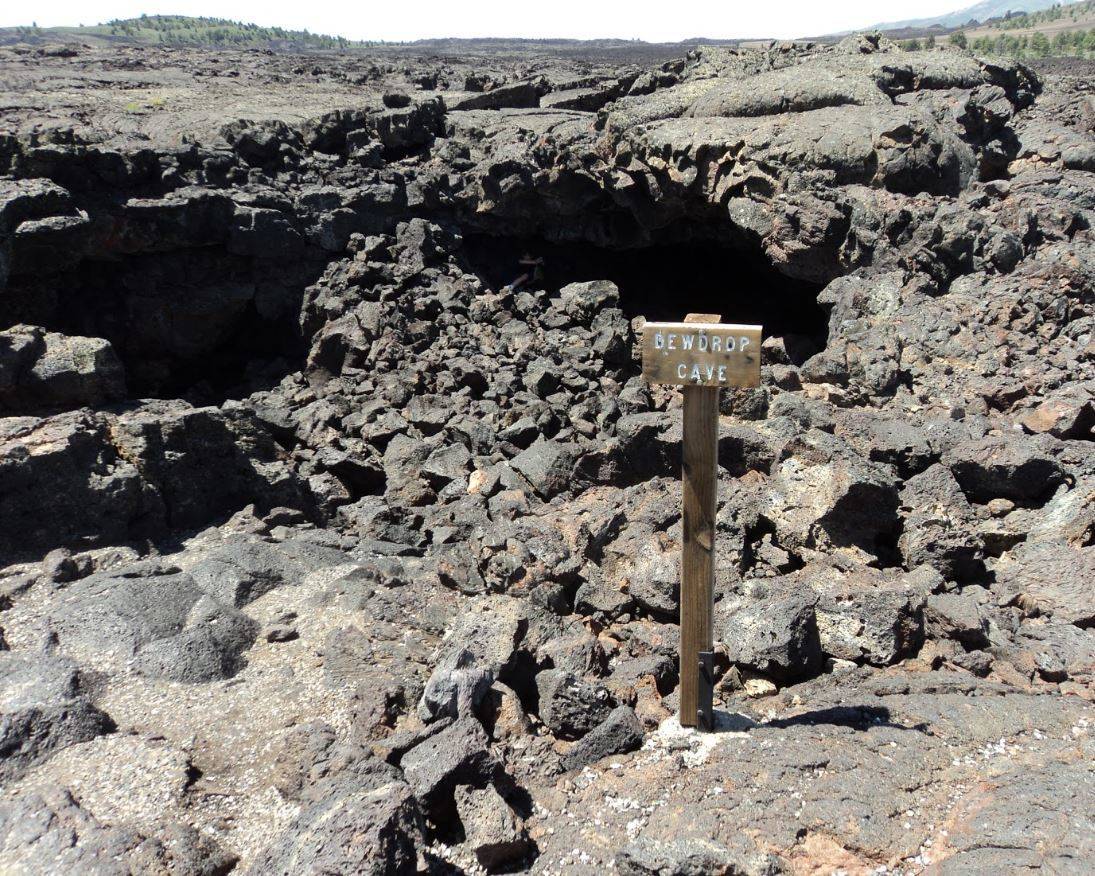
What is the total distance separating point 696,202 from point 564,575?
28.7 ft

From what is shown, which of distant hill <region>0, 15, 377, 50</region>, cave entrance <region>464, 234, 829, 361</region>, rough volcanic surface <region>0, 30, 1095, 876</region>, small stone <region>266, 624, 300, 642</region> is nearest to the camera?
rough volcanic surface <region>0, 30, 1095, 876</region>

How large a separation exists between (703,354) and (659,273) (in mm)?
12355

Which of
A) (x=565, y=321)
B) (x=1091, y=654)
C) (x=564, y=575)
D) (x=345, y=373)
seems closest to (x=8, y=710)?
(x=564, y=575)

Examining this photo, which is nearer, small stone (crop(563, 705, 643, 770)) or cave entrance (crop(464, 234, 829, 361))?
small stone (crop(563, 705, 643, 770))

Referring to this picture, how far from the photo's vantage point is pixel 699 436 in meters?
4.23

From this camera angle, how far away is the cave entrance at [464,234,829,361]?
49.5 ft

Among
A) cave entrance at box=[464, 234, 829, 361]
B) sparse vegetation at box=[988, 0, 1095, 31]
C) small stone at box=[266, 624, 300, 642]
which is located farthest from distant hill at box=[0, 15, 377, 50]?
sparse vegetation at box=[988, 0, 1095, 31]

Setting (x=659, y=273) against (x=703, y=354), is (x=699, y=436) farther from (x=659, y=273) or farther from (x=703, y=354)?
(x=659, y=273)

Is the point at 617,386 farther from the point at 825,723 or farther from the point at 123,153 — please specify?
the point at 123,153

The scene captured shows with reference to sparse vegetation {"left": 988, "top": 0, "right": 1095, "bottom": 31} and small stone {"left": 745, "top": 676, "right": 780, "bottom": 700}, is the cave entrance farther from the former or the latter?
sparse vegetation {"left": 988, "top": 0, "right": 1095, "bottom": 31}

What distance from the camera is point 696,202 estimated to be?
1312 cm

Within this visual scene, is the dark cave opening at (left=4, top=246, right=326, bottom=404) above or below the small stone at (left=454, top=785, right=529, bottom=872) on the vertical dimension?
above

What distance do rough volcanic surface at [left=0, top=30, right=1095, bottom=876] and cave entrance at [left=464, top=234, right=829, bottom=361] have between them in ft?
0.29

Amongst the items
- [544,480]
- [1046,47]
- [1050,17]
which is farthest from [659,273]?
[1050,17]
